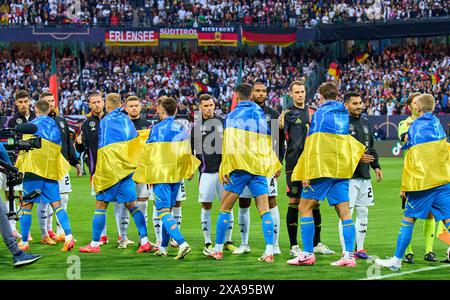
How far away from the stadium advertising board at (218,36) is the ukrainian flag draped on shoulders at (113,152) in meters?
36.6

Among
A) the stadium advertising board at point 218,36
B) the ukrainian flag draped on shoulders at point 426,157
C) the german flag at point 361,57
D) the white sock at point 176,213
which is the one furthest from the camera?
the german flag at point 361,57

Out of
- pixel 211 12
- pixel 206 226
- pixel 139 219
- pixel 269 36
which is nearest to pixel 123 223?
pixel 139 219

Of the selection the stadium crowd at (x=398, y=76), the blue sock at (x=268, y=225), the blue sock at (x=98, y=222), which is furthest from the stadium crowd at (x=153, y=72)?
the blue sock at (x=268, y=225)

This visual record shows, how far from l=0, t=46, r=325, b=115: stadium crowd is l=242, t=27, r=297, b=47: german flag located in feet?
4.24

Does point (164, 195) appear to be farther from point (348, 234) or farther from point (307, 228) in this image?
point (348, 234)

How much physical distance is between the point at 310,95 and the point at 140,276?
124 feet

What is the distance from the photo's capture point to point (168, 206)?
12211mm

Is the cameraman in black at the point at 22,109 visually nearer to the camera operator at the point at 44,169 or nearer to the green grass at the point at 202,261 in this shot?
the camera operator at the point at 44,169

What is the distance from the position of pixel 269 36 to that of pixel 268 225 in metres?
38.9

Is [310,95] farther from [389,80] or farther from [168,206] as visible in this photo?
[168,206]

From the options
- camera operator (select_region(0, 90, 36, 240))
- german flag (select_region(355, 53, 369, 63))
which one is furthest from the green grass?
german flag (select_region(355, 53, 369, 63))

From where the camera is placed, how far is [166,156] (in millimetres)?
12406

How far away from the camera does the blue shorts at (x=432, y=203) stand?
35.3 feet
